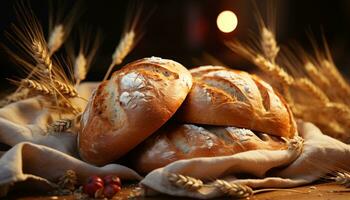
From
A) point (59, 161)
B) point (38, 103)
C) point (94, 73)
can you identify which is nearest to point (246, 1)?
point (94, 73)

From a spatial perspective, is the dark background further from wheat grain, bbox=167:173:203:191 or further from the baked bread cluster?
wheat grain, bbox=167:173:203:191

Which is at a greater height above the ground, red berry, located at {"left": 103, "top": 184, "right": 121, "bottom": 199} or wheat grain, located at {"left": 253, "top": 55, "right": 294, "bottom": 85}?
wheat grain, located at {"left": 253, "top": 55, "right": 294, "bottom": 85}

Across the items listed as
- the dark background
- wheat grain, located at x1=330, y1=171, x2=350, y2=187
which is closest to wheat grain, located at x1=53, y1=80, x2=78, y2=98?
wheat grain, located at x1=330, y1=171, x2=350, y2=187

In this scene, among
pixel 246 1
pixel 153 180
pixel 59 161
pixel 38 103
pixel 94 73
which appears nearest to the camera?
pixel 153 180

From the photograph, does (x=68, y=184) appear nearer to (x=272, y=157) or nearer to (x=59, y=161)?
(x=59, y=161)

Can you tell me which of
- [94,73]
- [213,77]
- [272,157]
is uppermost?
[213,77]

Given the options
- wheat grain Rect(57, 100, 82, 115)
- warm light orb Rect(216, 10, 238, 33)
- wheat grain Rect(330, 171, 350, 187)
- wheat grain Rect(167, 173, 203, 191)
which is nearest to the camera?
wheat grain Rect(167, 173, 203, 191)

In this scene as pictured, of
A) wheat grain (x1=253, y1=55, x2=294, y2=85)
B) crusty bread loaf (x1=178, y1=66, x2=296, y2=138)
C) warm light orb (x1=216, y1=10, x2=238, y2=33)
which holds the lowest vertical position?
crusty bread loaf (x1=178, y1=66, x2=296, y2=138)
